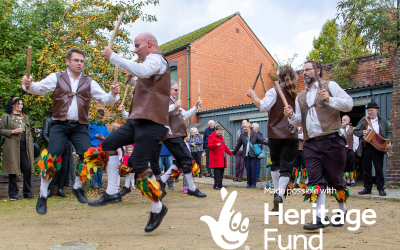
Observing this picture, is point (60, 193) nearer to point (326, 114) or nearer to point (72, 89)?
point (72, 89)

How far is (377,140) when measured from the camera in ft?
27.7

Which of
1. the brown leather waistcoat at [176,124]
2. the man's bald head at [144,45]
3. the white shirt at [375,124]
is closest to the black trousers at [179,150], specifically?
the brown leather waistcoat at [176,124]

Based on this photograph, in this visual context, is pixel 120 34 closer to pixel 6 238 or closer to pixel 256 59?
pixel 6 238

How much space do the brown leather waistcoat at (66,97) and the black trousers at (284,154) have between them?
110 inches

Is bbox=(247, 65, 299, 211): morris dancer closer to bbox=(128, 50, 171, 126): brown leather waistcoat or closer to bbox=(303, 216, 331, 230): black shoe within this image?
bbox=(303, 216, 331, 230): black shoe

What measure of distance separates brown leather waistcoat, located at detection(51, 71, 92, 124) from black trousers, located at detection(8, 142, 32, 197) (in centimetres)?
403

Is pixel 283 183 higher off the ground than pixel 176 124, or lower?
lower

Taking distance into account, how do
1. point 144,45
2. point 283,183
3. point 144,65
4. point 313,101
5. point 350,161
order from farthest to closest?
point 350,161
point 283,183
point 313,101
point 144,45
point 144,65

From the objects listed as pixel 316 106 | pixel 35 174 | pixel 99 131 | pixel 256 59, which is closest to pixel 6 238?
pixel 316 106

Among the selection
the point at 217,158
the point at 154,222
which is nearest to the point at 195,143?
the point at 217,158

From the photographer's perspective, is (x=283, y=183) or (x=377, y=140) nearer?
(x=283, y=183)

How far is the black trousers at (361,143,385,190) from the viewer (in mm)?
8484

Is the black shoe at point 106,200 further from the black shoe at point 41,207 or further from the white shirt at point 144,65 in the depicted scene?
the white shirt at point 144,65

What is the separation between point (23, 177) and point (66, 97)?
435 centimetres
